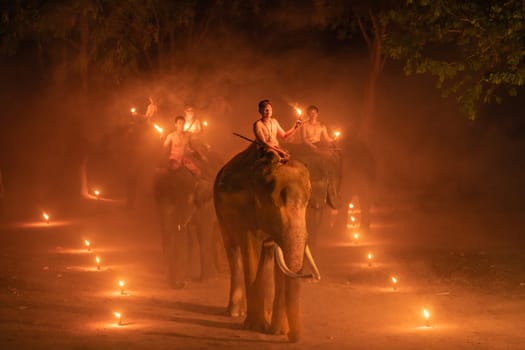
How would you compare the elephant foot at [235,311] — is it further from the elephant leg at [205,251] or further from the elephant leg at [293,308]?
the elephant leg at [205,251]

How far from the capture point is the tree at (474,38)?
47.8 ft

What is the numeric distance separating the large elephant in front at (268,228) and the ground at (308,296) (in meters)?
0.35

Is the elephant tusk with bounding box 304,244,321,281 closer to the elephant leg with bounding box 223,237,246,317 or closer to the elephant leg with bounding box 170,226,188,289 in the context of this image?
the elephant leg with bounding box 223,237,246,317

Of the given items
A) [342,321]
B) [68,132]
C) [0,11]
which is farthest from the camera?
[68,132]

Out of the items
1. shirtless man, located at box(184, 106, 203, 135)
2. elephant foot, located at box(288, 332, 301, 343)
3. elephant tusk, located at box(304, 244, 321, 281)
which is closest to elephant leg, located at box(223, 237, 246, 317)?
elephant tusk, located at box(304, 244, 321, 281)

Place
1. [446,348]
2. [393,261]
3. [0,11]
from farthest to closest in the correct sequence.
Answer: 1. [0,11]
2. [393,261]
3. [446,348]

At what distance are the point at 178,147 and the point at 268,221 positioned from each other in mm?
4443

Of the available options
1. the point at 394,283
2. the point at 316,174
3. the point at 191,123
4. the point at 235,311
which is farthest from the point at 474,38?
the point at 235,311

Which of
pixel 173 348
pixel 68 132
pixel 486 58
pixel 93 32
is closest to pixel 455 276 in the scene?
pixel 486 58

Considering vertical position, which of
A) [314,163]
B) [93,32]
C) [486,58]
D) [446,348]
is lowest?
[446,348]

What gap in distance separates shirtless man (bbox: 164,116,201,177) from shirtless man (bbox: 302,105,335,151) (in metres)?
2.52

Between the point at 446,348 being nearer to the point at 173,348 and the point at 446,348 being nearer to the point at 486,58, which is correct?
the point at 173,348

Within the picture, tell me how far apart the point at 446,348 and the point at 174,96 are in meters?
21.6

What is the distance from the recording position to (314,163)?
1525cm
